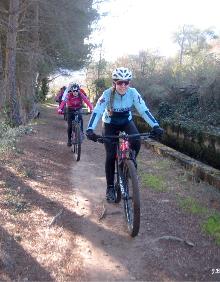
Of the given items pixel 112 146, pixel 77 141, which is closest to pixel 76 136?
pixel 77 141

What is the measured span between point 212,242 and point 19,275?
2.41 meters

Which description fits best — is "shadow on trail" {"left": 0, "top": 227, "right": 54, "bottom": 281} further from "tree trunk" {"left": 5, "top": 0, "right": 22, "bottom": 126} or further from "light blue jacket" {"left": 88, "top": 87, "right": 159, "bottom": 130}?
"tree trunk" {"left": 5, "top": 0, "right": 22, "bottom": 126}

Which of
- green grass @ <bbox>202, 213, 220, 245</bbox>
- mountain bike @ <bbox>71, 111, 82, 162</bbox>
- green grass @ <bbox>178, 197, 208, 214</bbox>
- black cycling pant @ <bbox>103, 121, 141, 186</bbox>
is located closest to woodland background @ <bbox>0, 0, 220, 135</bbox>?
mountain bike @ <bbox>71, 111, 82, 162</bbox>

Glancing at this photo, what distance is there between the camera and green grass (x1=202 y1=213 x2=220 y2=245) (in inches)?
209

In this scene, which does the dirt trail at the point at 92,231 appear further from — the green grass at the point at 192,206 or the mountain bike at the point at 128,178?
the mountain bike at the point at 128,178

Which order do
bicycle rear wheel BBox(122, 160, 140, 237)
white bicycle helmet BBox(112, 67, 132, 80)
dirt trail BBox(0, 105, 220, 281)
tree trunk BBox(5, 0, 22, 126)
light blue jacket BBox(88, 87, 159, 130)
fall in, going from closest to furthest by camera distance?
dirt trail BBox(0, 105, 220, 281) → bicycle rear wheel BBox(122, 160, 140, 237) → white bicycle helmet BBox(112, 67, 132, 80) → light blue jacket BBox(88, 87, 159, 130) → tree trunk BBox(5, 0, 22, 126)

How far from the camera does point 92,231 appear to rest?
5449 mm

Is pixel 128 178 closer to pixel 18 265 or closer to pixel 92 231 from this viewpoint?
pixel 92 231

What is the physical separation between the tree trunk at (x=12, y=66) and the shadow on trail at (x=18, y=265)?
1059cm

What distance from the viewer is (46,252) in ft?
15.4

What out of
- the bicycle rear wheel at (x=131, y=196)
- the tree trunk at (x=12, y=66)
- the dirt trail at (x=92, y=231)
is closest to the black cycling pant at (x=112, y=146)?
the bicycle rear wheel at (x=131, y=196)

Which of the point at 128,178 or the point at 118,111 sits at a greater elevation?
the point at 118,111

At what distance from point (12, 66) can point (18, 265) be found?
37.8 ft

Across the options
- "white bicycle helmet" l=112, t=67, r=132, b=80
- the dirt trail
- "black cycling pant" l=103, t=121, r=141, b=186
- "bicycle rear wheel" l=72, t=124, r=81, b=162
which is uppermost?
"white bicycle helmet" l=112, t=67, r=132, b=80
